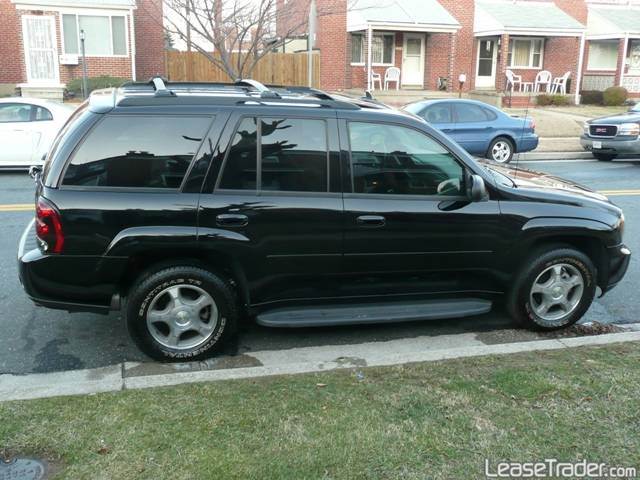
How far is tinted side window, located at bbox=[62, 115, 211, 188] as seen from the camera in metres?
4.23

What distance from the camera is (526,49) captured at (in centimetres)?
3041

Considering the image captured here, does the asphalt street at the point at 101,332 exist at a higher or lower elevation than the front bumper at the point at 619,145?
lower

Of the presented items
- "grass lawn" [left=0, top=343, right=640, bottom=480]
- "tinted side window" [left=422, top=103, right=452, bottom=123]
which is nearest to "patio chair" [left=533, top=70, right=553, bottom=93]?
"tinted side window" [left=422, top=103, right=452, bottom=123]

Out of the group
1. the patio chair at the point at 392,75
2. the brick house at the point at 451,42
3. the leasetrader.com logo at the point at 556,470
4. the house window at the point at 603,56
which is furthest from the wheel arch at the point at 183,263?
the house window at the point at 603,56

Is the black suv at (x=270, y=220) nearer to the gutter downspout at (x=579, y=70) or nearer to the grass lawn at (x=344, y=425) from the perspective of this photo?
the grass lawn at (x=344, y=425)

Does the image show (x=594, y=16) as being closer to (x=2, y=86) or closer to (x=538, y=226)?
(x=2, y=86)

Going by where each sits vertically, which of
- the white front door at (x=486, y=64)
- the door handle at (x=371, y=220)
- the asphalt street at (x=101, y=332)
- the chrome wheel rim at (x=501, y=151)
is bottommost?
the asphalt street at (x=101, y=332)

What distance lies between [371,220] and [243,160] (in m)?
0.97

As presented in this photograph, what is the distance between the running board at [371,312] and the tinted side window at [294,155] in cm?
87

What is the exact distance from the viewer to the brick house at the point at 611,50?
3103 centimetres

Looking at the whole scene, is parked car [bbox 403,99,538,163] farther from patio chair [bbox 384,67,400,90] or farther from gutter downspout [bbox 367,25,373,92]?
patio chair [bbox 384,67,400,90]

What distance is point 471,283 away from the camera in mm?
4930

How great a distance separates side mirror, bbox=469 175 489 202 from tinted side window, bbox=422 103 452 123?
8.99 metres

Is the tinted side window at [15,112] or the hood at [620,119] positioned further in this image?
the hood at [620,119]
